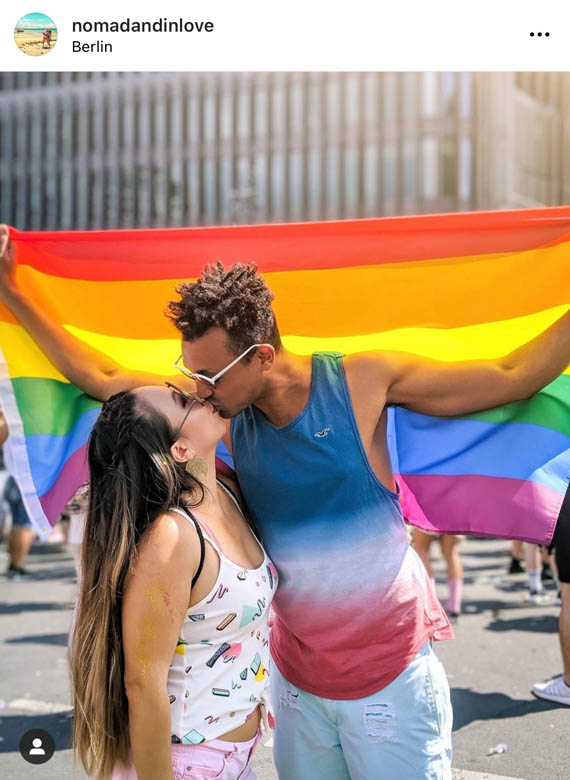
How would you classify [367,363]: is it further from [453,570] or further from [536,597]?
[536,597]

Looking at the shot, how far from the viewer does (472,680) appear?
5988mm

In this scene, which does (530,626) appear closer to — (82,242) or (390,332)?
(390,332)

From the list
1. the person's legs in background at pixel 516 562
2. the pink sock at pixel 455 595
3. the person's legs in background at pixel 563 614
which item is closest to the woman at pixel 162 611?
the person's legs in background at pixel 563 614

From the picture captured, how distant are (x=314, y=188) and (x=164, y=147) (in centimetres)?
996

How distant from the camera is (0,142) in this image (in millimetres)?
57594

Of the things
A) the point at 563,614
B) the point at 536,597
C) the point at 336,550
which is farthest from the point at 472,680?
the point at 336,550

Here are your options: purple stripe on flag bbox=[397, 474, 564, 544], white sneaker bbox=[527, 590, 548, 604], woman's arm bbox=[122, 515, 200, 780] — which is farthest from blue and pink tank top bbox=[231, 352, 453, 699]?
white sneaker bbox=[527, 590, 548, 604]

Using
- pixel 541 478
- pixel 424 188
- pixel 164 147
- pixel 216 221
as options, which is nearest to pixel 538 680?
pixel 541 478

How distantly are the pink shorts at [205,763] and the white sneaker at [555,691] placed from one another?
3.48m

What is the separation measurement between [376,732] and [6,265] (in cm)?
216

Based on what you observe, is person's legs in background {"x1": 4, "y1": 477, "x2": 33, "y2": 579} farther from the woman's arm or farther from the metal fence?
the metal fence

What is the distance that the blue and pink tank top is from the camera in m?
2.56
